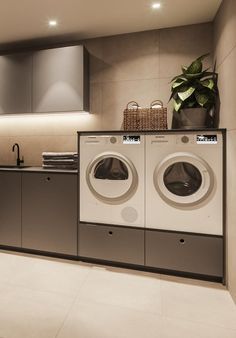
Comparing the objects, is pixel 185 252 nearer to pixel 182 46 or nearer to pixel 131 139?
pixel 131 139

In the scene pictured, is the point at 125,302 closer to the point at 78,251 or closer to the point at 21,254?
the point at 78,251

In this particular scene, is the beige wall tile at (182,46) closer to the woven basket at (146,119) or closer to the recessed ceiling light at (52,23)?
the woven basket at (146,119)

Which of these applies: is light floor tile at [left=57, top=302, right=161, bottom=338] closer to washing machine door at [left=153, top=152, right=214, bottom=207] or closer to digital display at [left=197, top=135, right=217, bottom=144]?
washing machine door at [left=153, top=152, right=214, bottom=207]

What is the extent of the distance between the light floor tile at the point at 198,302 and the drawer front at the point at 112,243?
360 mm

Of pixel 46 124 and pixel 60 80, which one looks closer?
pixel 60 80

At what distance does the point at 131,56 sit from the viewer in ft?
9.46

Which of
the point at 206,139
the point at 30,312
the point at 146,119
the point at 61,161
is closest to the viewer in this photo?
the point at 30,312

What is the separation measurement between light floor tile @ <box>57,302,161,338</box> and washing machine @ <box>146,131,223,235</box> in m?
0.79

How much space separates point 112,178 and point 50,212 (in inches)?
30.6

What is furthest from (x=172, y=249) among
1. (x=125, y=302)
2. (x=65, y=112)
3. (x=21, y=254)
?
(x=65, y=112)

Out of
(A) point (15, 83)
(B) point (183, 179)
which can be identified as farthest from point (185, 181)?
(A) point (15, 83)

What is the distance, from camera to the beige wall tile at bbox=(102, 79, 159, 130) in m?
2.86

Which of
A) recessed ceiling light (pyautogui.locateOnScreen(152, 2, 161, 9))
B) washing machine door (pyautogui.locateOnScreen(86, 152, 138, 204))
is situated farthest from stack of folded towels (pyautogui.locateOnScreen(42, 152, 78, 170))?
recessed ceiling light (pyautogui.locateOnScreen(152, 2, 161, 9))

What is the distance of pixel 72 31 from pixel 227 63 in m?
1.74
